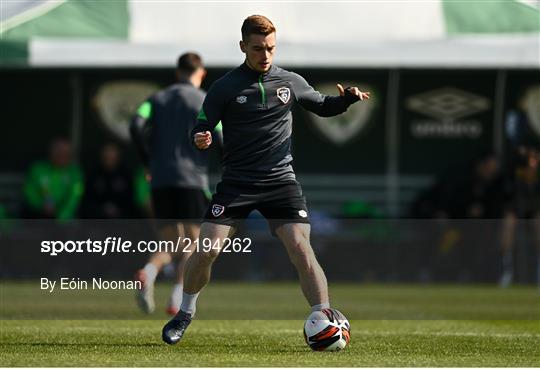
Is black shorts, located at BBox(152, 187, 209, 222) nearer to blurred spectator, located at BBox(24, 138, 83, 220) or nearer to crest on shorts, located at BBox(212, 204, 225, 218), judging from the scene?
crest on shorts, located at BBox(212, 204, 225, 218)

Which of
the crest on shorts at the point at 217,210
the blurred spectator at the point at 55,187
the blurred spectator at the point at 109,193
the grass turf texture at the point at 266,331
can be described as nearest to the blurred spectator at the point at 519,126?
the grass turf texture at the point at 266,331

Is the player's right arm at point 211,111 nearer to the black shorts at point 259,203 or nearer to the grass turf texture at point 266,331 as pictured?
the black shorts at point 259,203

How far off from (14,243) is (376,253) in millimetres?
4660

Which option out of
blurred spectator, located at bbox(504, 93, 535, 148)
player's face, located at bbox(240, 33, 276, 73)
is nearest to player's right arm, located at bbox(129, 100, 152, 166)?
player's face, located at bbox(240, 33, 276, 73)

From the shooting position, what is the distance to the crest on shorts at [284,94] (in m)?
8.52

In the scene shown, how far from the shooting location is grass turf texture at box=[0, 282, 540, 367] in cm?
802

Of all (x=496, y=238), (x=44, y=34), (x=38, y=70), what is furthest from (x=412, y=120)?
(x=44, y=34)

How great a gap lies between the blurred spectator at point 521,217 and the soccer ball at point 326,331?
10.7 metres

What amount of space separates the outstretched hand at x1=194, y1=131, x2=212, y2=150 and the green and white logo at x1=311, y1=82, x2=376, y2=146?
488 inches

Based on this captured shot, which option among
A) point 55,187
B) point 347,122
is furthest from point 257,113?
point 347,122

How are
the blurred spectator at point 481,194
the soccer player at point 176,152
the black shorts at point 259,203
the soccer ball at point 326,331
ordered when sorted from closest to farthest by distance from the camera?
the soccer ball at point 326,331, the black shorts at point 259,203, the soccer player at point 176,152, the blurred spectator at point 481,194

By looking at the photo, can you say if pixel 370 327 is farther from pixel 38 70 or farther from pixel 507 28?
pixel 38 70

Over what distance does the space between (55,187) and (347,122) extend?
14.6 feet

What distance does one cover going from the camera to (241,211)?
8.52m
